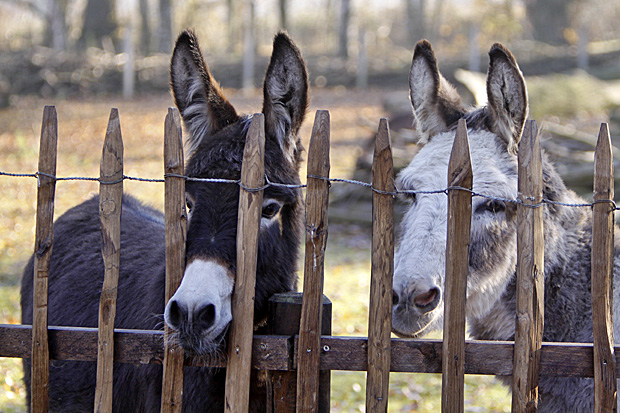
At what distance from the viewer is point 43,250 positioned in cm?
253

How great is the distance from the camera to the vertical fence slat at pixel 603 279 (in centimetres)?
233

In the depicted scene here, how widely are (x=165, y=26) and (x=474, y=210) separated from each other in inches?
954

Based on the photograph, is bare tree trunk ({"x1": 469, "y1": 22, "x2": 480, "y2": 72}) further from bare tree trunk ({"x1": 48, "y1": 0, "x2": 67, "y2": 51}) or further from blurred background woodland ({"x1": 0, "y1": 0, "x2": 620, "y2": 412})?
bare tree trunk ({"x1": 48, "y1": 0, "x2": 67, "y2": 51})

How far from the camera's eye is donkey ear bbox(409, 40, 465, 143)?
3.12m

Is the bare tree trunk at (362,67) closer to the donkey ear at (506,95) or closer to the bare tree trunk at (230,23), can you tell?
the bare tree trunk at (230,23)

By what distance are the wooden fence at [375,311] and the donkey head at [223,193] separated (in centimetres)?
10

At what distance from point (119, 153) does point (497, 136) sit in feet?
6.12

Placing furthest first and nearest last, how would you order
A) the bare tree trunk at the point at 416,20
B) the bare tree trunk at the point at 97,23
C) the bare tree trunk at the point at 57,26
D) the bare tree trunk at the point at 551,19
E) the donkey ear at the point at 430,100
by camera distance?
the bare tree trunk at the point at 416,20 < the bare tree trunk at the point at 551,19 < the bare tree trunk at the point at 97,23 < the bare tree trunk at the point at 57,26 < the donkey ear at the point at 430,100

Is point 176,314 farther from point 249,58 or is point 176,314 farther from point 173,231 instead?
point 249,58

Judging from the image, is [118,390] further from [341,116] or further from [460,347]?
[341,116]

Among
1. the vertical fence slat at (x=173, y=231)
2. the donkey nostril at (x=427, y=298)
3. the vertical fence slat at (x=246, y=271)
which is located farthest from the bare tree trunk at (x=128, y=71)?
the donkey nostril at (x=427, y=298)

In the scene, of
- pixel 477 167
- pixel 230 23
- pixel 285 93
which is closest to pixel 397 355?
pixel 477 167

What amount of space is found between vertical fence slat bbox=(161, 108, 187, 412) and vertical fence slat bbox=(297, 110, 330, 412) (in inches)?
20.7

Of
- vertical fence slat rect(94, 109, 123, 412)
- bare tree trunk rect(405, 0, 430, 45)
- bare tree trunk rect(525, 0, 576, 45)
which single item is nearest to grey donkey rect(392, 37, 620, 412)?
vertical fence slat rect(94, 109, 123, 412)
